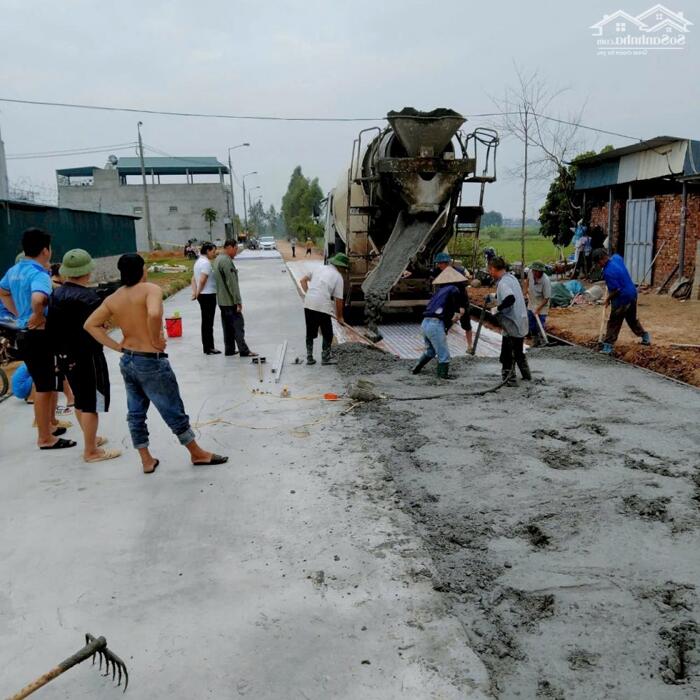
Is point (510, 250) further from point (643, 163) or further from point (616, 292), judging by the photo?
point (616, 292)

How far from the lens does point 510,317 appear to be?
7652mm

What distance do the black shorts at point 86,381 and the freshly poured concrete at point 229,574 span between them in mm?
543

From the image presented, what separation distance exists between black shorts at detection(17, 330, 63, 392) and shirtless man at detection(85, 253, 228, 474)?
1.01 metres

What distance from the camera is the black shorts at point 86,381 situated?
5.34 m

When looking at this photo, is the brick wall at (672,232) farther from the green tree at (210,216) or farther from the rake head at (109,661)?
the green tree at (210,216)

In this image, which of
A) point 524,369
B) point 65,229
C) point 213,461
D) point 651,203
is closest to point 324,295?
point 524,369

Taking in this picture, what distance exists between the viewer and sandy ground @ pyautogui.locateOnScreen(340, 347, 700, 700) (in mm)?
2904

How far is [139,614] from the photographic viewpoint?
335 cm

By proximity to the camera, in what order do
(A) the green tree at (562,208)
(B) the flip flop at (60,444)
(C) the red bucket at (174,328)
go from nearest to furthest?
(B) the flip flop at (60,444) < (C) the red bucket at (174,328) < (A) the green tree at (562,208)

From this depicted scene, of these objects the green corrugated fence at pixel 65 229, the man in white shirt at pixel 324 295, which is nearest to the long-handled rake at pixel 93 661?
the man in white shirt at pixel 324 295

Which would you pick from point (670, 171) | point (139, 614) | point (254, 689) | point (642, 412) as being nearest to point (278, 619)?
point (254, 689)

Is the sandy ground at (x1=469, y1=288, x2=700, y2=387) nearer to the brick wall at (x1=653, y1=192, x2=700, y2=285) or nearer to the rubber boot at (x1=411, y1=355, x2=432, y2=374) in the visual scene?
the brick wall at (x1=653, y1=192, x2=700, y2=285)

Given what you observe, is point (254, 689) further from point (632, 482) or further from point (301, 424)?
point (301, 424)

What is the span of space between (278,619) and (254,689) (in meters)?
0.51
